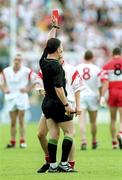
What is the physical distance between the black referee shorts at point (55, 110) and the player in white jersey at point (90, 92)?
7.39 m

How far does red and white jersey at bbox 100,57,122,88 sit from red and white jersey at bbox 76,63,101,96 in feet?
1.05

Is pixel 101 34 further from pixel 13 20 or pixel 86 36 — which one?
pixel 13 20

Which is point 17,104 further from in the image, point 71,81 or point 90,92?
point 71,81

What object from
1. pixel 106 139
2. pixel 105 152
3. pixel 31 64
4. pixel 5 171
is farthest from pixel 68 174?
pixel 31 64

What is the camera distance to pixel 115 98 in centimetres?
2189

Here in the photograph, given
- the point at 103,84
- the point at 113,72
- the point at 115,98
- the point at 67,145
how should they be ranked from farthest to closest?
the point at 115,98, the point at 113,72, the point at 103,84, the point at 67,145

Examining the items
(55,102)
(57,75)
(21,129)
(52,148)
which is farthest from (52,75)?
(21,129)

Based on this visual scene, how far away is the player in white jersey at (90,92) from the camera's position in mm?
21969

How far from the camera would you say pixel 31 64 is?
38344 mm

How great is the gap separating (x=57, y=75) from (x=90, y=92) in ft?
26.9

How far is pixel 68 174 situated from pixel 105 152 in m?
5.95

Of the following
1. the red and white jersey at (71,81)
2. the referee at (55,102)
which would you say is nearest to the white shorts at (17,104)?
the red and white jersey at (71,81)

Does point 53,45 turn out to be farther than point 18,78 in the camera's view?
No

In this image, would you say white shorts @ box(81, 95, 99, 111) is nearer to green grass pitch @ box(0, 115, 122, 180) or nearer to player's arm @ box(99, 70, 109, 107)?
player's arm @ box(99, 70, 109, 107)
